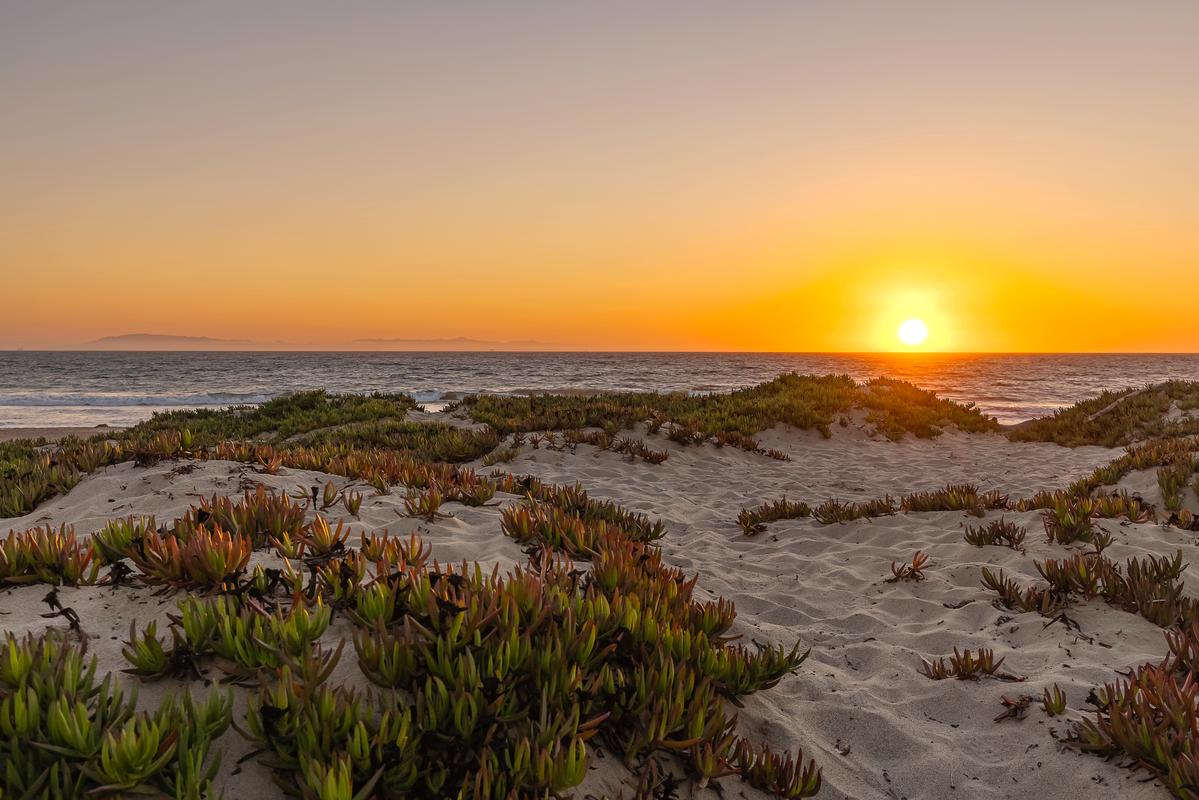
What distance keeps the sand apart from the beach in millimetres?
14

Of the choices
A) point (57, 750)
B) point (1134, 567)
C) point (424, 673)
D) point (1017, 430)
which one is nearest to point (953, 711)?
point (1134, 567)

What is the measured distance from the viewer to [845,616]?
5250 mm

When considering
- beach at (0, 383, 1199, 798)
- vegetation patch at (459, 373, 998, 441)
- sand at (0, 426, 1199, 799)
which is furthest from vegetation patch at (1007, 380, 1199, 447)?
sand at (0, 426, 1199, 799)

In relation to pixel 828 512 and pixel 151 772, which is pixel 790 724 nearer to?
pixel 151 772

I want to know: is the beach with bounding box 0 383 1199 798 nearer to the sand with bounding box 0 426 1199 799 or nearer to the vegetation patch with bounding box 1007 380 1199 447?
the sand with bounding box 0 426 1199 799

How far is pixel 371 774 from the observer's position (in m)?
2.24

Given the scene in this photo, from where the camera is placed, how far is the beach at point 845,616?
3074 mm

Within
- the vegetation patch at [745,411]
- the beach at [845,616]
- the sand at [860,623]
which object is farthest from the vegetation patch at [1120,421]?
the sand at [860,623]

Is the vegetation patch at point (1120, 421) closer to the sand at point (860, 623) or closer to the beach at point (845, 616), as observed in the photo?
the beach at point (845, 616)

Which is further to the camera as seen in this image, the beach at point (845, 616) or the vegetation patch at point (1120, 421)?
the vegetation patch at point (1120, 421)

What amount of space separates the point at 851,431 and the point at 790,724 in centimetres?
1540

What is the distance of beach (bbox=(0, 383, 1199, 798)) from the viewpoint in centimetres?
307

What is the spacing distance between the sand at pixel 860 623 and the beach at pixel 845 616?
1 centimetres

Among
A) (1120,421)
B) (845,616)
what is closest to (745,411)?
(1120,421)
